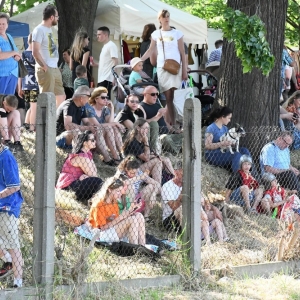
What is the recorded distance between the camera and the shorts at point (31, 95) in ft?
39.2

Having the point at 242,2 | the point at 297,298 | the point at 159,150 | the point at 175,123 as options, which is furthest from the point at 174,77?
the point at 297,298

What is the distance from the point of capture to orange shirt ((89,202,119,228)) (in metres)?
8.55

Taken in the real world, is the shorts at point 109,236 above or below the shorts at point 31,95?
below

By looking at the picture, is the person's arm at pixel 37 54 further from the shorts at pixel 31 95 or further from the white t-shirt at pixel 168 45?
the white t-shirt at pixel 168 45

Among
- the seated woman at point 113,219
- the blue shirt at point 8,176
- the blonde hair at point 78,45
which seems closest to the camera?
the blue shirt at point 8,176

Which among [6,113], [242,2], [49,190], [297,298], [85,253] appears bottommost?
[297,298]

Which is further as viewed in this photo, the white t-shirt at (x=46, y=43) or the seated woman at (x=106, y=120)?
the white t-shirt at (x=46, y=43)

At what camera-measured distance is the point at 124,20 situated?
15703 mm

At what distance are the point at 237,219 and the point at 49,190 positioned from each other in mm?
3438

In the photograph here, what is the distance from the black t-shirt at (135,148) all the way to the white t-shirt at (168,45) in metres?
3.21

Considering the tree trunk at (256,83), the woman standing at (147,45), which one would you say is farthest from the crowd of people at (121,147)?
the tree trunk at (256,83)

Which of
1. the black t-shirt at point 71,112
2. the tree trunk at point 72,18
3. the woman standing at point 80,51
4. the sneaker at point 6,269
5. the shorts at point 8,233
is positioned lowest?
the sneaker at point 6,269

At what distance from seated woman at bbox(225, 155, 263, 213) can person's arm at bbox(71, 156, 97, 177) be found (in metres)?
1.99

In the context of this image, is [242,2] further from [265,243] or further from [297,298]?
[297,298]
